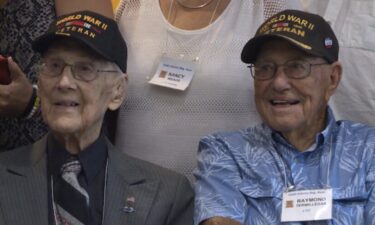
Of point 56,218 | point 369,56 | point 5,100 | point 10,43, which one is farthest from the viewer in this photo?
point 369,56

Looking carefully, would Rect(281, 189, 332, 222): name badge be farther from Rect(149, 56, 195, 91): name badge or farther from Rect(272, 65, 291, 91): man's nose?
Rect(149, 56, 195, 91): name badge

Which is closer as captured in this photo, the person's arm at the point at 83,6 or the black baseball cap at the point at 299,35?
the black baseball cap at the point at 299,35

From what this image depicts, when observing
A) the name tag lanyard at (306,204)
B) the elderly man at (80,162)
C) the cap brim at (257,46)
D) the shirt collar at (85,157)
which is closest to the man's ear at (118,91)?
the elderly man at (80,162)

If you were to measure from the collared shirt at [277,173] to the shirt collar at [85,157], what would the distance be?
0.31 m

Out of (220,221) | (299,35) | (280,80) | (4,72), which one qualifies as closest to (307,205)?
(220,221)

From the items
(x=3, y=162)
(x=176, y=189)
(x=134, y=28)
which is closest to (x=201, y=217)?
(x=176, y=189)

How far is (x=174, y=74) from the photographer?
2.54m

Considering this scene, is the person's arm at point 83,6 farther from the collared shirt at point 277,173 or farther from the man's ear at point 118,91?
the collared shirt at point 277,173

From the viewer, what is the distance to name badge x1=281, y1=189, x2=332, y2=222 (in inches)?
83.5

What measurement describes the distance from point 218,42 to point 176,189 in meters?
0.59

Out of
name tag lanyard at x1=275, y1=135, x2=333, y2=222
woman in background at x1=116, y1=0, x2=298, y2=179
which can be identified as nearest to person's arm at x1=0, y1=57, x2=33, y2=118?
woman in background at x1=116, y1=0, x2=298, y2=179

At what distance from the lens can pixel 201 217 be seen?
7.06ft

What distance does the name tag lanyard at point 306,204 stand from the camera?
212 cm

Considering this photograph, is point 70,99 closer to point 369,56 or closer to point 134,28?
point 134,28
